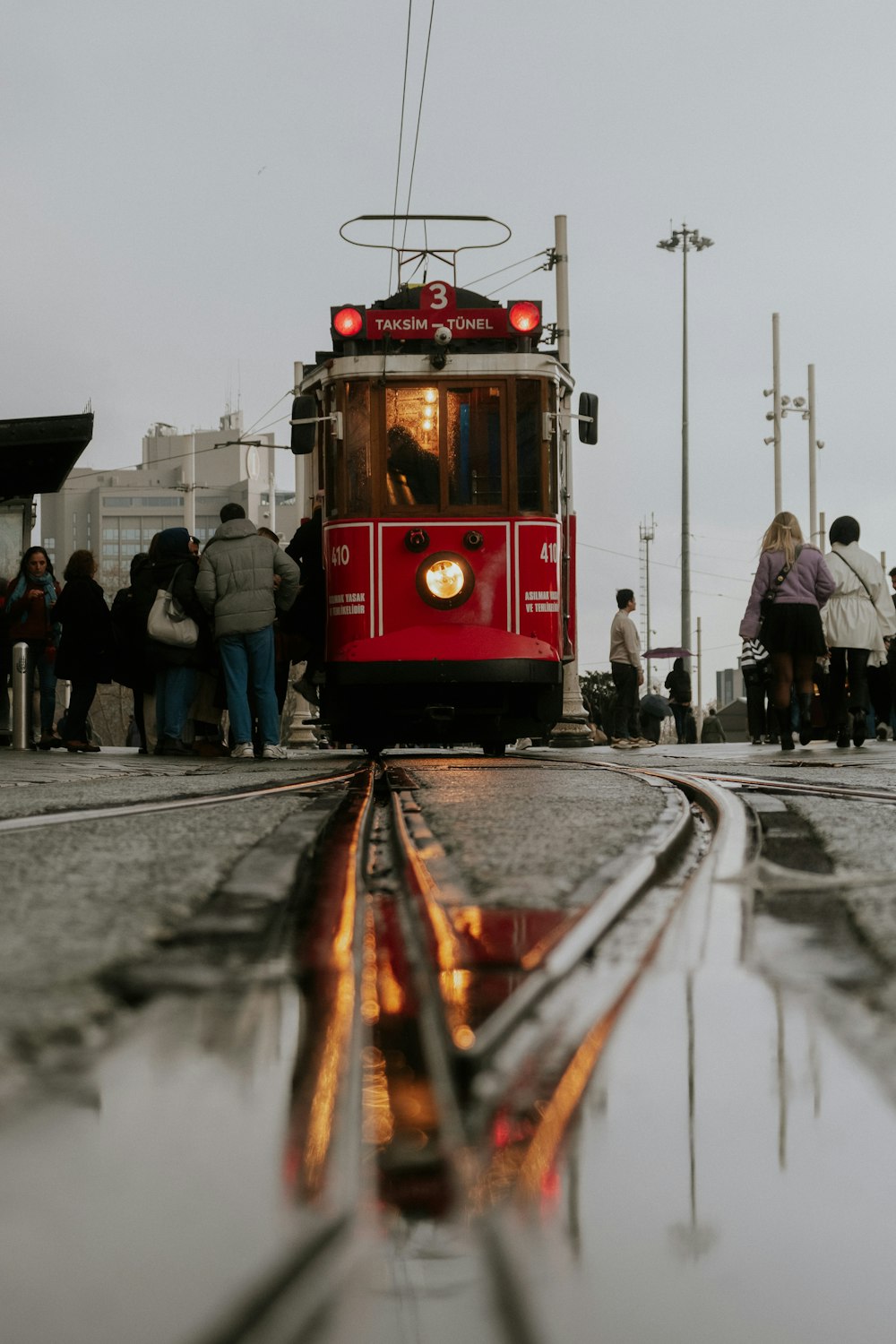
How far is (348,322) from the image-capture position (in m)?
13.2

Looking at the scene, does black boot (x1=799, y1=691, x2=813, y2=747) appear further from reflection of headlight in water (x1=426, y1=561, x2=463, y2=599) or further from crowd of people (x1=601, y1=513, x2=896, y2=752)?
reflection of headlight in water (x1=426, y1=561, x2=463, y2=599)

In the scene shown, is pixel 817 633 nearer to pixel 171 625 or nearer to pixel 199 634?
pixel 199 634

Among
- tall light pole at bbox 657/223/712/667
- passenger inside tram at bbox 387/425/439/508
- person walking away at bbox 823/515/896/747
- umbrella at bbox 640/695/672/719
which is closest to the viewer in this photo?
passenger inside tram at bbox 387/425/439/508

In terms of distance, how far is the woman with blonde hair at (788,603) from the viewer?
12.8 m

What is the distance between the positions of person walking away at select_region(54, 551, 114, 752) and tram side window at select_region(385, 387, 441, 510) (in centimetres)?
307

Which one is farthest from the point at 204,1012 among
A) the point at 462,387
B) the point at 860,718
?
the point at 860,718

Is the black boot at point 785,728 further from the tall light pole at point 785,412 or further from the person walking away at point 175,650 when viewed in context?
the tall light pole at point 785,412

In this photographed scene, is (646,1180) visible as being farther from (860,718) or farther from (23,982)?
(860,718)

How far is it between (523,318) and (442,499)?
1.81 m

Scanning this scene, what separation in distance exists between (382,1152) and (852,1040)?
0.60 m

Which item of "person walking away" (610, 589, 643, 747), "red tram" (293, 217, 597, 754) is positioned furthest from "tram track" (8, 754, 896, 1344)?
"person walking away" (610, 589, 643, 747)

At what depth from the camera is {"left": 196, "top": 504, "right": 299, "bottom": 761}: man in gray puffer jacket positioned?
40.1ft

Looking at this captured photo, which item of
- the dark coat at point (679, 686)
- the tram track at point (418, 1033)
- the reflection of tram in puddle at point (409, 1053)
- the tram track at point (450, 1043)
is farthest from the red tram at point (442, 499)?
the dark coat at point (679, 686)

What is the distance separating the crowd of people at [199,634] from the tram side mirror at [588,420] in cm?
249
